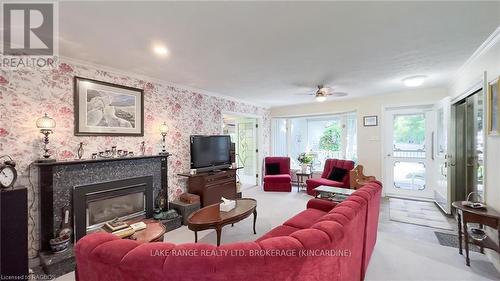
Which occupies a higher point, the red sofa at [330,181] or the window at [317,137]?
the window at [317,137]

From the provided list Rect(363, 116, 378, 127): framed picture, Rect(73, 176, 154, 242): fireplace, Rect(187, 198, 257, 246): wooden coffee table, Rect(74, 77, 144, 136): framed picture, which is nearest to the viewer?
Rect(187, 198, 257, 246): wooden coffee table

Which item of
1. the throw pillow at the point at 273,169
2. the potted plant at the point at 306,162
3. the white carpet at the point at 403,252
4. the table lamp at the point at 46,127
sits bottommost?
the white carpet at the point at 403,252

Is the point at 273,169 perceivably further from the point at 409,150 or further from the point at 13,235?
the point at 13,235

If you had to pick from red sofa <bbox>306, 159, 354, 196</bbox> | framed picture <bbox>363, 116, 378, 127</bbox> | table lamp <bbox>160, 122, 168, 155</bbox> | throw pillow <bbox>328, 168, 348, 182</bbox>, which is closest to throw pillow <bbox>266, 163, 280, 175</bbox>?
red sofa <bbox>306, 159, 354, 196</bbox>

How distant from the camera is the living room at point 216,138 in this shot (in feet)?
5.13

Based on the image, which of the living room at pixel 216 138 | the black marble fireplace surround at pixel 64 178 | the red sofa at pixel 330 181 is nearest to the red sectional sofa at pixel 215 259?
the living room at pixel 216 138

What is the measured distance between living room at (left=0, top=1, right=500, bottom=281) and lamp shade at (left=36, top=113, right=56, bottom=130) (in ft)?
0.04

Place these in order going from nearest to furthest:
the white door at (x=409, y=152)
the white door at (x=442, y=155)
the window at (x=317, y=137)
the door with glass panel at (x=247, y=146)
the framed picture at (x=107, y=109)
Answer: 1. the framed picture at (x=107, y=109)
2. the white door at (x=442, y=155)
3. the white door at (x=409, y=152)
4. the window at (x=317, y=137)
5. the door with glass panel at (x=247, y=146)

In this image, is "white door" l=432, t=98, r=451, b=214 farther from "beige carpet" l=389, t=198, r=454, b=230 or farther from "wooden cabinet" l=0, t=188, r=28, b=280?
"wooden cabinet" l=0, t=188, r=28, b=280

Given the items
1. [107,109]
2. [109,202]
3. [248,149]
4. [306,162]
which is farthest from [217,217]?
[248,149]

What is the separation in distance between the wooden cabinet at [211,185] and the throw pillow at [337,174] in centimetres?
240

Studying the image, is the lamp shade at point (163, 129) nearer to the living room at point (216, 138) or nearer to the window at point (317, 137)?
the living room at point (216, 138)

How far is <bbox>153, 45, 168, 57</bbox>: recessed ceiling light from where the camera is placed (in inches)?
97.5

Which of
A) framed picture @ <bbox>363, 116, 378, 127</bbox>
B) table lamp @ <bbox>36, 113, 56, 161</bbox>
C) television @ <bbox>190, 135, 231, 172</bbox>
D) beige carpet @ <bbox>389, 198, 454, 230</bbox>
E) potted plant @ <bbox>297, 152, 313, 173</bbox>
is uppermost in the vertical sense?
framed picture @ <bbox>363, 116, 378, 127</bbox>
